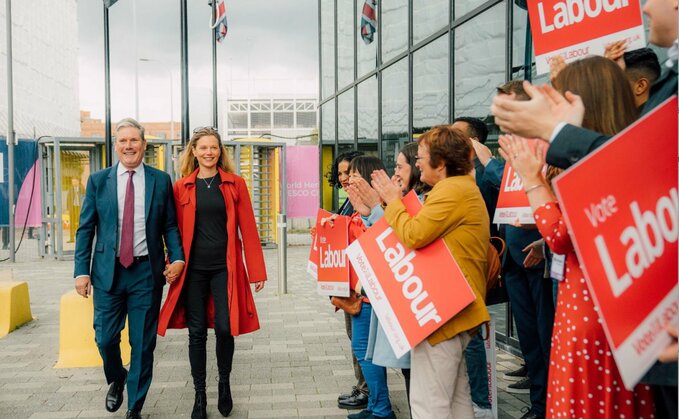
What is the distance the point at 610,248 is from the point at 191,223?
325 cm

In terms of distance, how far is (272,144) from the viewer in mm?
16375

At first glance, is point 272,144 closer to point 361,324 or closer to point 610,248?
point 361,324

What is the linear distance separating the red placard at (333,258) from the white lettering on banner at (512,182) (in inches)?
43.8

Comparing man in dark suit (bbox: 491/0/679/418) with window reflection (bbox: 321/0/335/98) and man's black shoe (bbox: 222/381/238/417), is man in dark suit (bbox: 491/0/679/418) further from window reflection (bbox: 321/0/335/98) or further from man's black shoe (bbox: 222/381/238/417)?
window reflection (bbox: 321/0/335/98)

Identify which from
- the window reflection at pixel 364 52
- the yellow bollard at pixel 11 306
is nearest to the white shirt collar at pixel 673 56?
the yellow bollard at pixel 11 306

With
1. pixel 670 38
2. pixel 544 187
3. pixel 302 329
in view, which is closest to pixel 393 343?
pixel 544 187

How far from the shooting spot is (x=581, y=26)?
10.8 feet

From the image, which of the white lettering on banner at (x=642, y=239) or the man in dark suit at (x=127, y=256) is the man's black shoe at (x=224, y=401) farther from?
the white lettering on banner at (x=642, y=239)

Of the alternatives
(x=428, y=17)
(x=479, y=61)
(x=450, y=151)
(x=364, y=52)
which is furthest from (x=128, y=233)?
(x=364, y=52)

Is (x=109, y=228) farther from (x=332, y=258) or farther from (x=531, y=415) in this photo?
(x=531, y=415)

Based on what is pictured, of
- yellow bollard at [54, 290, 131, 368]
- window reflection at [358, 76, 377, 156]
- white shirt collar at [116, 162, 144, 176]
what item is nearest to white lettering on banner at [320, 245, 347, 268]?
white shirt collar at [116, 162, 144, 176]

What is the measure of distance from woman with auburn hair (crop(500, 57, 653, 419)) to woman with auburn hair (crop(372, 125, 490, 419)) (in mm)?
660

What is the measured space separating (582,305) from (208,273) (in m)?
2.83

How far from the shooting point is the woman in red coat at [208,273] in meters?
4.22
